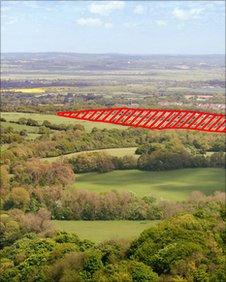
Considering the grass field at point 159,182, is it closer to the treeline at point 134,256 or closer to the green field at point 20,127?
the green field at point 20,127

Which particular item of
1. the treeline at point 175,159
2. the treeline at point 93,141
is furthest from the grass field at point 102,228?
the treeline at point 93,141

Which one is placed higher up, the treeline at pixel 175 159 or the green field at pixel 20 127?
the green field at pixel 20 127

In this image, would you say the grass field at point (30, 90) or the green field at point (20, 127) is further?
the grass field at point (30, 90)

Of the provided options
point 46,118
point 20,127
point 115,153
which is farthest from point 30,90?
point 115,153

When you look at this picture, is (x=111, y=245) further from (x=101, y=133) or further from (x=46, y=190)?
(x=101, y=133)
